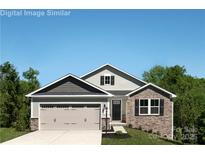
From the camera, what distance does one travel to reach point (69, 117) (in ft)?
94.6

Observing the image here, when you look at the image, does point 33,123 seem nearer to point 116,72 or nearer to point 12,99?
point 12,99

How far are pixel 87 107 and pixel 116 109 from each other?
16.3 feet

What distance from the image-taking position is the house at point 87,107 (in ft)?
94.3

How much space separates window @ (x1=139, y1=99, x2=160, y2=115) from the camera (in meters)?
31.1

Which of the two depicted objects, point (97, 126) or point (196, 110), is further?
point (196, 110)

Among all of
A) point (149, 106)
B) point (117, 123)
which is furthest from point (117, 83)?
point (149, 106)

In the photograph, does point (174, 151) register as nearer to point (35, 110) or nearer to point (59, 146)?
point (59, 146)

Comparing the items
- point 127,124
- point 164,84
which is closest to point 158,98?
point 127,124

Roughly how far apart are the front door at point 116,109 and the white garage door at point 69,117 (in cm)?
469

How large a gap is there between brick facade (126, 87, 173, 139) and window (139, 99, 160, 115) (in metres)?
0.29

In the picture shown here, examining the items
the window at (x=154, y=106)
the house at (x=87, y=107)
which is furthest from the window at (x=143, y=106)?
the window at (x=154, y=106)

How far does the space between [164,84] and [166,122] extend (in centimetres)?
1953

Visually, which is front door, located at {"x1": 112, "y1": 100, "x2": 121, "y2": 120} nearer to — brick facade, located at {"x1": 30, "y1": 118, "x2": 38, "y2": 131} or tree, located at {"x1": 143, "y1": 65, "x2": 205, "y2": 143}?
tree, located at {"x1": 143, "y1": 65, "x2": 205, "y2": 143}

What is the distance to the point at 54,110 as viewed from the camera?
29000 millimetres
